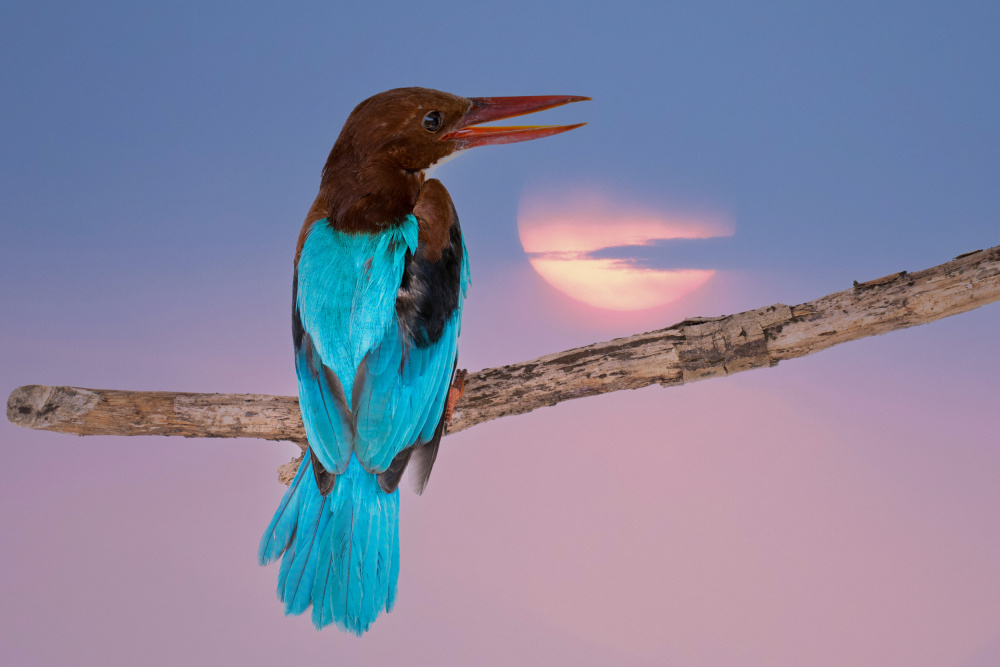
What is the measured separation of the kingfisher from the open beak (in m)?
0.13

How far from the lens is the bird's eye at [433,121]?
2.34 m

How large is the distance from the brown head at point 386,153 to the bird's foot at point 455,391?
65 cm

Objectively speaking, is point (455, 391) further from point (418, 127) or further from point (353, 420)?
point (418, 127)

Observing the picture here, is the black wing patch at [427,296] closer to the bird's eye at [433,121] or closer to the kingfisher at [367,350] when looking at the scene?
the kingfisher at [367,350]

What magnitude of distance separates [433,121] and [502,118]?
30cm

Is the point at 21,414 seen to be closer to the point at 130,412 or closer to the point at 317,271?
the point at 130,412

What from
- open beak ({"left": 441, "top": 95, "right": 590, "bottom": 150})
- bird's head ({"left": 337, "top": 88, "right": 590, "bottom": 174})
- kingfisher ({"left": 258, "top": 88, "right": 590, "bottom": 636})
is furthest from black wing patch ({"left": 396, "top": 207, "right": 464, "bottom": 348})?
open beak ({"left": 441, "top": 95, "right": 590, "bottom": 150})

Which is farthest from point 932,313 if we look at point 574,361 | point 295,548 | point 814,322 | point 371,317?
point 295,548

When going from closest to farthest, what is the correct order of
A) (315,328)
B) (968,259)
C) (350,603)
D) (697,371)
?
(350,603) < (315,328) < (968,259) < (697,371)

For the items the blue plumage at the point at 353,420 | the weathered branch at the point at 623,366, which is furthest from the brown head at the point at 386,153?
the weathered branch at the point at 623,366

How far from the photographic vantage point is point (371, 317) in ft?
6.70

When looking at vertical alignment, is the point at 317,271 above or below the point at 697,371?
above

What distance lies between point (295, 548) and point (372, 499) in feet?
0.95

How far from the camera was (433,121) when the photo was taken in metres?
2.36
